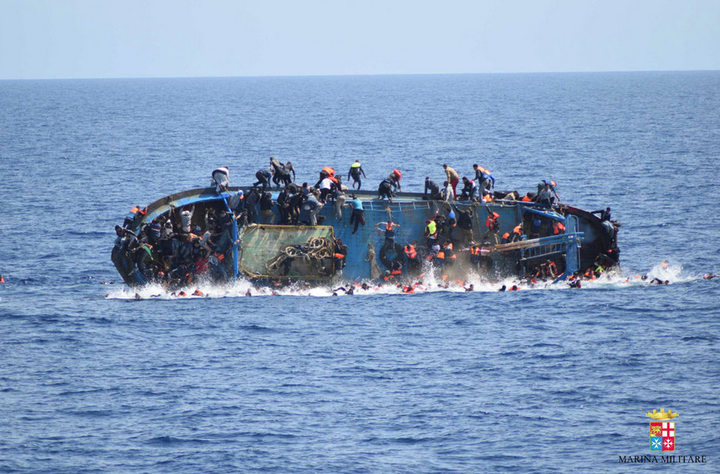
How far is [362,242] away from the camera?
6625 cm

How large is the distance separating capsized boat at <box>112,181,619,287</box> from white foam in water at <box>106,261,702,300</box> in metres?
0.55

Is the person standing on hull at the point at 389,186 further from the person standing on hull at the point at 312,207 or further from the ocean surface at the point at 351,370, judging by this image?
the ocean surface at the point at 351,370

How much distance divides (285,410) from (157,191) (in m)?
68.8

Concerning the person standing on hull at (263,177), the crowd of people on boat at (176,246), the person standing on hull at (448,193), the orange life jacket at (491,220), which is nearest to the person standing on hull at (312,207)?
the person standing on hull at (263,177)

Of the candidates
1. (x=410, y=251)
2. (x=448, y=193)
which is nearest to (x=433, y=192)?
(x=448, y=193)

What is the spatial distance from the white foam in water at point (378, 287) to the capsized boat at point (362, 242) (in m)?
0.55

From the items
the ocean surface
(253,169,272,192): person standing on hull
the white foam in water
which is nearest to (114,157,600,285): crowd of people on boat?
(253,169,272,192): person standing on hull

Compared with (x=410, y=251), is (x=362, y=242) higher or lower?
higher

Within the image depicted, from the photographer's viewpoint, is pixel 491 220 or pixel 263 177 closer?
pixel 263 177

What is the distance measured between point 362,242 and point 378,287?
323cm

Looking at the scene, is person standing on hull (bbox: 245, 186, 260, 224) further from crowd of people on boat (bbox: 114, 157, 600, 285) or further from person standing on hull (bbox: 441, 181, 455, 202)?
person standing on hull (bbox: 441, 181, 455, 202)

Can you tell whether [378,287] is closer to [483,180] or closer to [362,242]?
[362,242]

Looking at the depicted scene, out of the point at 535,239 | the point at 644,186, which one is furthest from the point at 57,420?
the point at 644,186

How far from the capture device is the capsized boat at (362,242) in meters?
63.6
